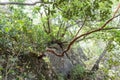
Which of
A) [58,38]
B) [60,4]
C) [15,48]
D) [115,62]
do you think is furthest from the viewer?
[115,62]

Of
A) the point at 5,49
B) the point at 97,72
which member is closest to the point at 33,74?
the point at 5,49

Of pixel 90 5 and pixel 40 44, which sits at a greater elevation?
pixel 90 5

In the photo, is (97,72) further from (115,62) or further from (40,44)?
(40,44)

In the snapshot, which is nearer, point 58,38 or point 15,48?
point 15,48

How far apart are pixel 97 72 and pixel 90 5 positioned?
16.5 feet

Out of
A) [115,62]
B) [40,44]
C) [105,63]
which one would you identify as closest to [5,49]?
[40,44]

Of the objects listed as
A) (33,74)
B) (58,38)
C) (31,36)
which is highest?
(31,36)

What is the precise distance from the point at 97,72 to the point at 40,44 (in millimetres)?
3986

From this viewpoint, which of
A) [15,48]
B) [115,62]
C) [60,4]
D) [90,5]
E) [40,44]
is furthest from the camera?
[115,62]

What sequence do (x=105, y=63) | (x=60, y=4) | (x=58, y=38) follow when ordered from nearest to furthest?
(x=60, y=4), (x=58, y=38), (x=105, y=63)

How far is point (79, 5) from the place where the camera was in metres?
4.48

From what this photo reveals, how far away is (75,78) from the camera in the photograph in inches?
303

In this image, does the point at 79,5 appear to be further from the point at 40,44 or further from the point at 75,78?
the point at 75,78

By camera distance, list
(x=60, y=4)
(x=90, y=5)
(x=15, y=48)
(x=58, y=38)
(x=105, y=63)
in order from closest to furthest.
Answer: (x=60, y=4)
(x=90, y=5)
(x=15, y=48)
(x=58, y=38)
(x=105, y=63)
